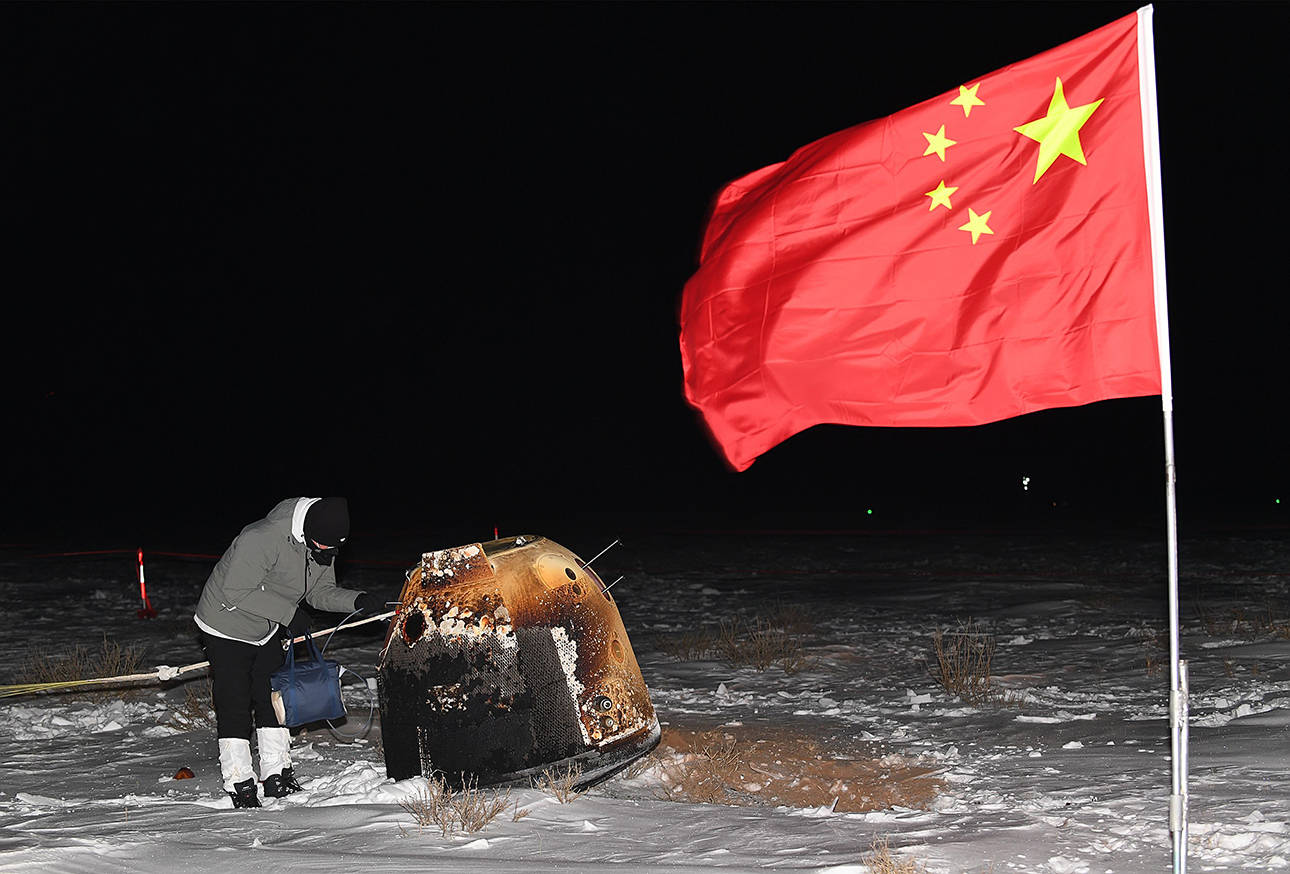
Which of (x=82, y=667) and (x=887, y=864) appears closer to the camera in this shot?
(x=887, y=864)

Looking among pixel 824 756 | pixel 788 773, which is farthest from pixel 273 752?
pixel 824 756

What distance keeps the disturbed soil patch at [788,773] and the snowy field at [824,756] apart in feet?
0.08

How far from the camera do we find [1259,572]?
52.3ft

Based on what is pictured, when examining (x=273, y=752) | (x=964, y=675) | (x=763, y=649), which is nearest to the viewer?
(x=273, y=752)

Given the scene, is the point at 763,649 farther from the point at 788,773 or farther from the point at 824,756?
the point at 788,773

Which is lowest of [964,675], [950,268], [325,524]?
[964,675]

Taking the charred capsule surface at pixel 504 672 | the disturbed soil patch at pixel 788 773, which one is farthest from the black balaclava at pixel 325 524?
the disturbed soil patch at pixel 788 773

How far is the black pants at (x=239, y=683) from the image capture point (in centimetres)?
585

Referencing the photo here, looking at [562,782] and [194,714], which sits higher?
[562,782]

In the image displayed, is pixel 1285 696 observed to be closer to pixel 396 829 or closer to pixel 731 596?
pixel 396 829

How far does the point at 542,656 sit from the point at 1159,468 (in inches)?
2146

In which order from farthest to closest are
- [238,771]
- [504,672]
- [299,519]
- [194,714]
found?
1. [194,714]
2. [299,519]
3. [238,771]
4. [504,672]

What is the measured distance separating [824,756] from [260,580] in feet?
10.1

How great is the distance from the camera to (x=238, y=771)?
18.6 feet
